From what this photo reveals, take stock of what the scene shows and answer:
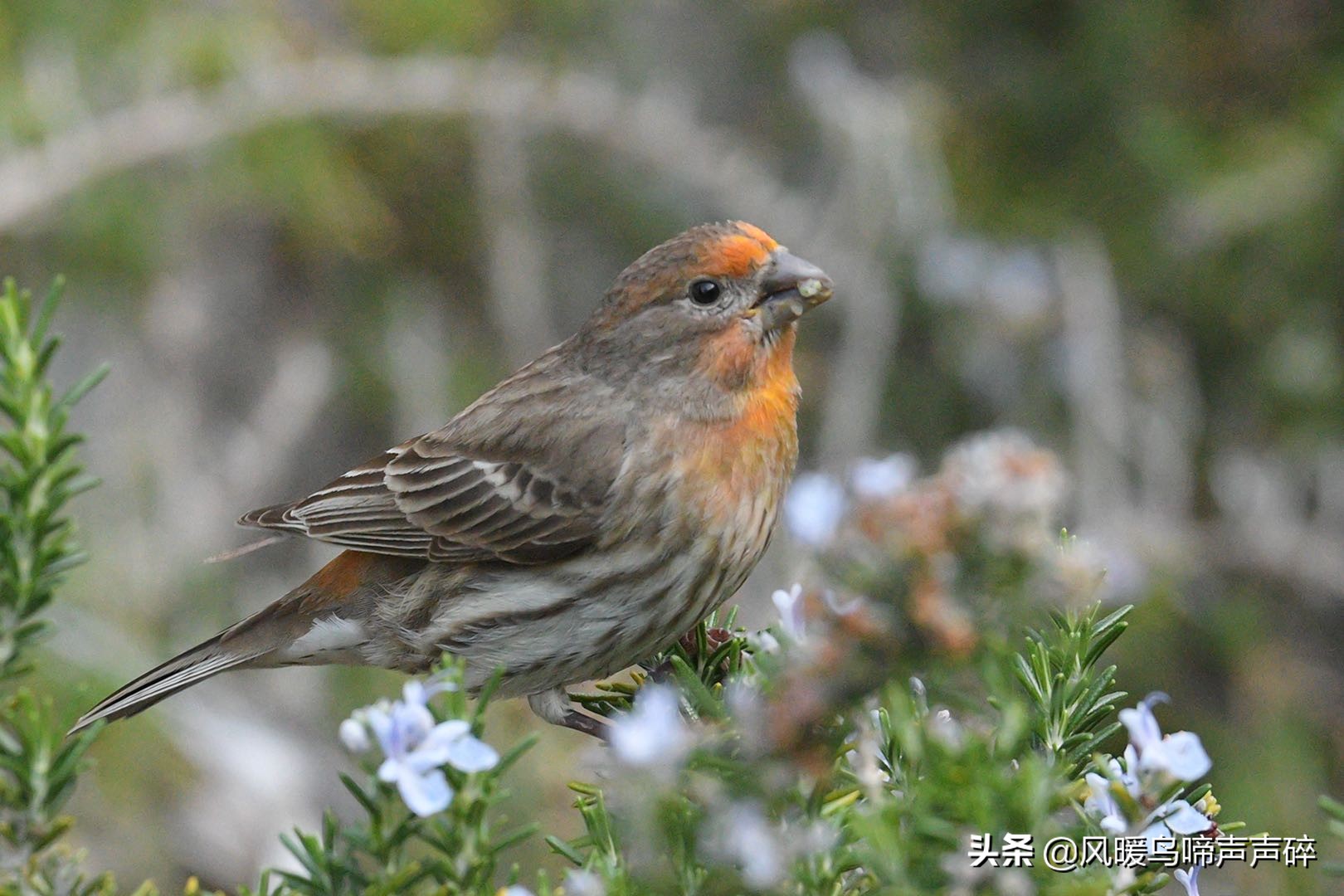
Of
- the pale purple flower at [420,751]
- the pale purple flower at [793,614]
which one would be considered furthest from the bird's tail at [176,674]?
the pale purple flower at [420,751]

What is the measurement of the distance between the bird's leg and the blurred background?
31.3 inches

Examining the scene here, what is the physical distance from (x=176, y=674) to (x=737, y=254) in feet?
5.53

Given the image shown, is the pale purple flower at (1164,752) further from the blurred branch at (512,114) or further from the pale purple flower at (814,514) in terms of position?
the blurred branch at (512,114)

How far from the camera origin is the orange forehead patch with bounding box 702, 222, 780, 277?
3689mm

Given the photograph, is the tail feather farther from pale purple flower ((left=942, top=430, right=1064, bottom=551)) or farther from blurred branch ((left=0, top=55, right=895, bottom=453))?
pale purple flower ((left=942, top=430, right=1064, bottom=551))

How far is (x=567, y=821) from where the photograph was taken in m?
4.20

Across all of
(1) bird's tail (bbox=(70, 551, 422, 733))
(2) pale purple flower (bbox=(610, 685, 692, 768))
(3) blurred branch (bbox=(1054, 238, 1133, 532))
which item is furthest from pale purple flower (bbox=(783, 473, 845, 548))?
(3) blurred branch (bbox=(1054, 238, 1133, 532))

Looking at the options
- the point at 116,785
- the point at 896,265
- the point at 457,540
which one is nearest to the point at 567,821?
the point at 457,540

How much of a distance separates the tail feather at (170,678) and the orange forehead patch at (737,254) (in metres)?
1.50

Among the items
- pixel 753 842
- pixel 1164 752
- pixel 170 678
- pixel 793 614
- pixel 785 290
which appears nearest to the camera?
pixel 753 842

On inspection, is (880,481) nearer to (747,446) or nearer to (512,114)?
(747,446)

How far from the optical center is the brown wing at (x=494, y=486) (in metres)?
3.58

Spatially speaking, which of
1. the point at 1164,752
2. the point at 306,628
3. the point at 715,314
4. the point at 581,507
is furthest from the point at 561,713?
the point at 1164,752

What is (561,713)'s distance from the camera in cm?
351
